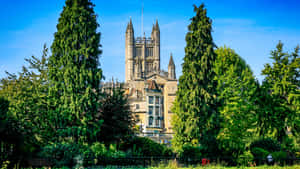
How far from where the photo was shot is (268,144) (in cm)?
3281

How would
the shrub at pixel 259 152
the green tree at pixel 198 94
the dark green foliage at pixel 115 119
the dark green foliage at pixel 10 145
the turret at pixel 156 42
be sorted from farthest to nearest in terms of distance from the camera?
the turret at pixel 156 42, the shrub at pixel 259 152, the green tree at pixel 198 94, the dark green foliage at pixel 115 119, the dark green foliage at pixel 10 145

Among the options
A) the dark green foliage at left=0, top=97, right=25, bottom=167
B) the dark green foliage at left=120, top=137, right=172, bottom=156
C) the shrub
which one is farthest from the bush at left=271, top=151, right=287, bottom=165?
the dark green foliage at left=0, top=97, right=25, bottom=167

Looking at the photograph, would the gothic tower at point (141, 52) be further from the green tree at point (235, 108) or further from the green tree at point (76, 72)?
the green tree at point (76, 72)

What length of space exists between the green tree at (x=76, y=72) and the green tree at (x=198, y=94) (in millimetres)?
7122

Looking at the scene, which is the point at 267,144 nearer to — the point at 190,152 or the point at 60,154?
the point at 190,152

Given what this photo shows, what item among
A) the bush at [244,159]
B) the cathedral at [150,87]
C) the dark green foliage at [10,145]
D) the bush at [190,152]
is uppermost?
the cathedral at [150,87]

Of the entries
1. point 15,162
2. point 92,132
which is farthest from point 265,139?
point 15,162

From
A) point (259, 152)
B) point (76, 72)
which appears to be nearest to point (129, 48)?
point (259, 152)

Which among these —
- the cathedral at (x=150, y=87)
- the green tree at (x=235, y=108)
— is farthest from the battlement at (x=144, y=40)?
the green tree at (x=235, y=108)

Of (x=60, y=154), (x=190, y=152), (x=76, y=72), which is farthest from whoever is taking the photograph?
(x=190, y=152)

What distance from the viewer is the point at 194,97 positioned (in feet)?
90.5

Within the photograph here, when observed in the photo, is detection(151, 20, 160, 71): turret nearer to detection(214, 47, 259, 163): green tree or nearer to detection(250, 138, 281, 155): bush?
detection(214, 47, 259, 163): green tree

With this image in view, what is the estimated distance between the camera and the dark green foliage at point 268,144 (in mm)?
32041

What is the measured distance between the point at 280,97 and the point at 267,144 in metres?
4.51
